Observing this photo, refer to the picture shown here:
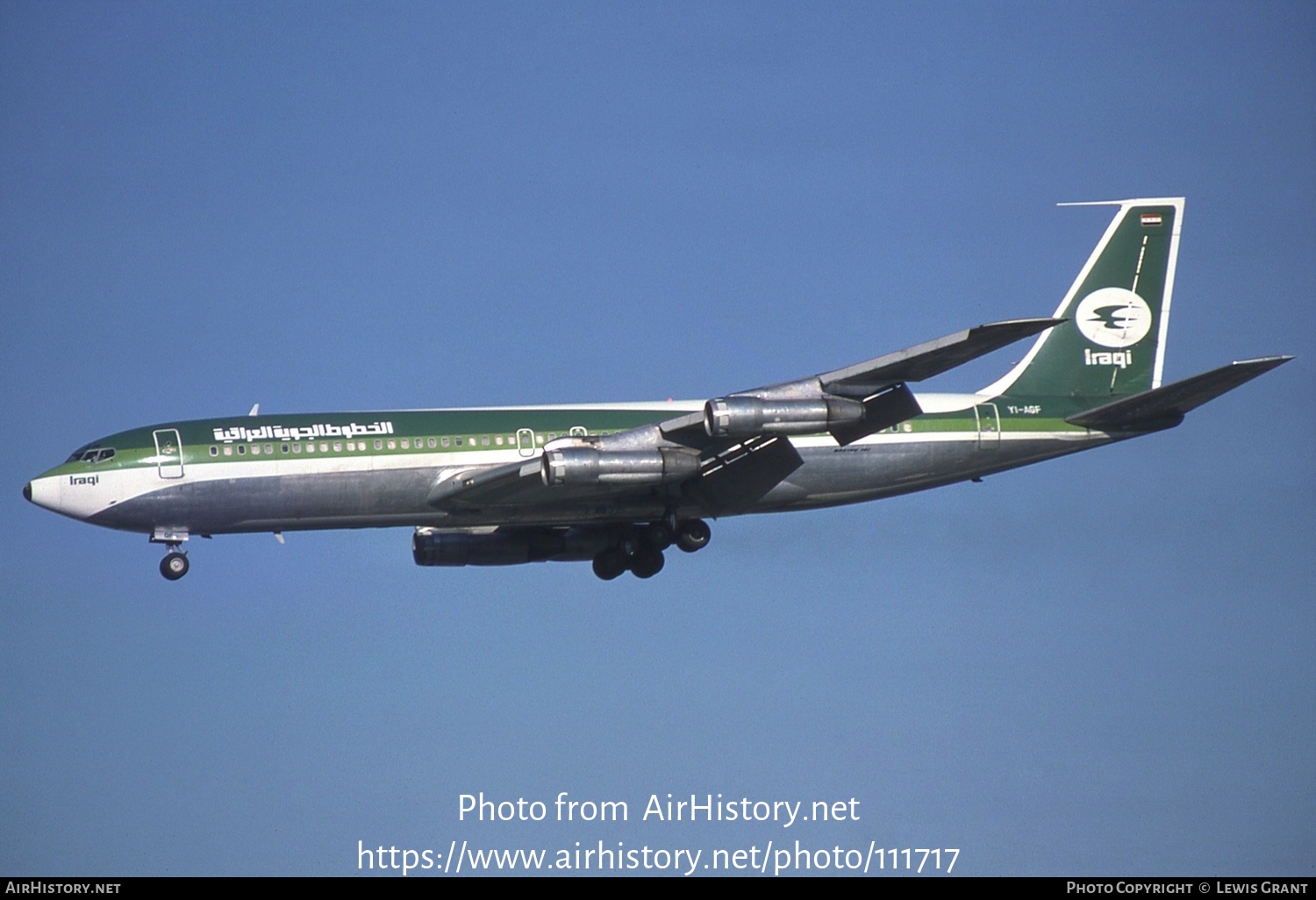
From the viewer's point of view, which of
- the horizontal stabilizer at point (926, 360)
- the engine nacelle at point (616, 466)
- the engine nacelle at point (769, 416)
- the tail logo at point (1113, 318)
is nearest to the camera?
the horizontal stabilizer at point (926, 360)

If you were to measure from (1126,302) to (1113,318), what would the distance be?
70 centimetres

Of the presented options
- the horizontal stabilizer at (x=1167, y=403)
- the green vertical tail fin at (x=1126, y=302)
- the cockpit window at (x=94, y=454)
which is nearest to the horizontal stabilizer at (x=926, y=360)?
the horizontal stabilizer at (x=1167, y=403)

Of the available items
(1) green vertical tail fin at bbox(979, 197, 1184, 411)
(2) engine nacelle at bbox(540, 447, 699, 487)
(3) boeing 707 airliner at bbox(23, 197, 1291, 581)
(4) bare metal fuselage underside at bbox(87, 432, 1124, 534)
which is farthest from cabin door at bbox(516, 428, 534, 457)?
(1) green vertical tail fin at bbox(979, 197, 1184, 411)

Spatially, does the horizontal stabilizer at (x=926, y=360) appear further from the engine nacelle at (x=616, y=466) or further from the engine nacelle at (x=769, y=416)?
the engine nacelle at (x=616, y=466)

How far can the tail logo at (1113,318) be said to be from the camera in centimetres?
5312

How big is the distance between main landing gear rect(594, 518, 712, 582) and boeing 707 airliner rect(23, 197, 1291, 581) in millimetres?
49

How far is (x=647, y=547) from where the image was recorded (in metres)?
49.4

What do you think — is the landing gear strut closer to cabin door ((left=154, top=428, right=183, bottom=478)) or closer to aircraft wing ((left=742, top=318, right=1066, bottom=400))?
cabin door ((left=154, top=428, right=183, bottom=478))

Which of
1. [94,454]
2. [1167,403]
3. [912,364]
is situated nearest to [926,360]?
[912,364]

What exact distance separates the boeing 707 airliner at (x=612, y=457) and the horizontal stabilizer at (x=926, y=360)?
68 millimetres

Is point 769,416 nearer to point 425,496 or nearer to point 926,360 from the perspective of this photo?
point 926,360
